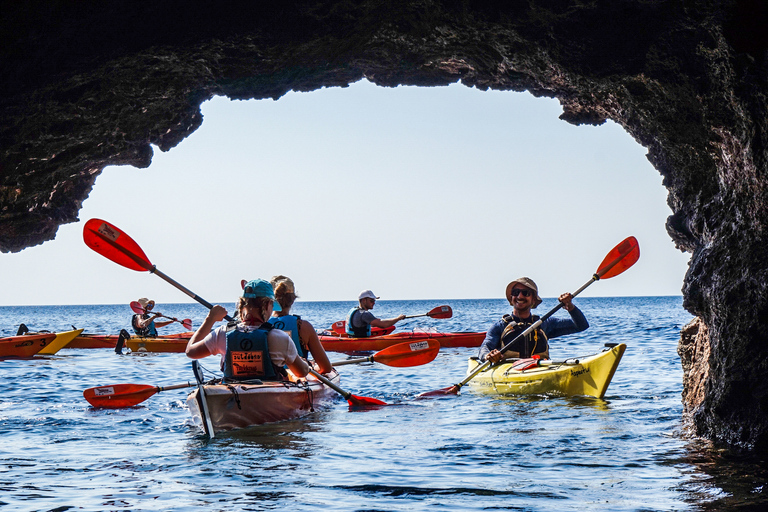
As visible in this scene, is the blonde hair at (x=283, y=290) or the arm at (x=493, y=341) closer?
the blonde hair at (x=283, y=290)

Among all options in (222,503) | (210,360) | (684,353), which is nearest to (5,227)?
(222,503)

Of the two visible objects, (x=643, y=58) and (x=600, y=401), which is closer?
(x=643, y=58)

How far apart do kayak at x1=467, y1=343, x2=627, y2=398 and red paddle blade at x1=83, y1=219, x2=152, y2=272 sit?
14.5 ft

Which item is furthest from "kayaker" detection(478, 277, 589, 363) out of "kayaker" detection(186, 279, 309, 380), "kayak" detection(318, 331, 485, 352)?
"kayak" detection(318, 331, 485, 352)

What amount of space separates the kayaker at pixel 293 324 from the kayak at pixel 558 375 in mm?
2314

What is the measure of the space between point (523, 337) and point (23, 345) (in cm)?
1270

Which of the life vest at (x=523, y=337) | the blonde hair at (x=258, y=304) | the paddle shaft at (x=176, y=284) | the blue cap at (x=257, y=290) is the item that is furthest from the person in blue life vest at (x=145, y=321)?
the blue cap at (x=257, y=290)

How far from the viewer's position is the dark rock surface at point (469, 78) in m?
4.38

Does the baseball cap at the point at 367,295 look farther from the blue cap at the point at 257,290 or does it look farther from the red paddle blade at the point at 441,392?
the blue cap at the point at 257,290

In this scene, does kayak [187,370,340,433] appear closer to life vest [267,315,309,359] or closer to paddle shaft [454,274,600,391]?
life vest [267,315,309,359]

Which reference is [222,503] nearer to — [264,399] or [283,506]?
[283,506]

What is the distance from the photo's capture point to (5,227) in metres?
5.52

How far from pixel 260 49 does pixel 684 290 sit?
3.91m

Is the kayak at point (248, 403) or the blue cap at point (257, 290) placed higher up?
the blue cap at point (257, 290)
